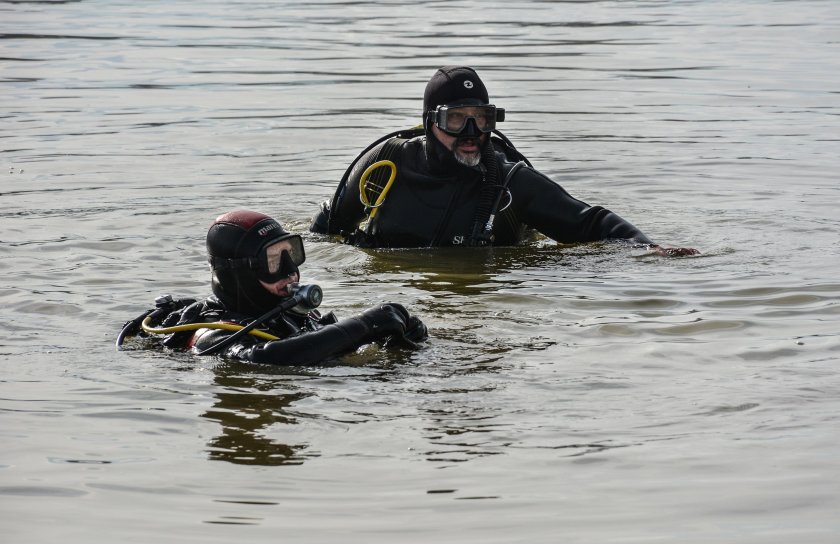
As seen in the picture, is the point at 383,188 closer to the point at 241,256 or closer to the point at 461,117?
the point at 461,117

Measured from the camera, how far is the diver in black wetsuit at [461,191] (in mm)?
7977

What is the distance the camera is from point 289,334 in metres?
5.77

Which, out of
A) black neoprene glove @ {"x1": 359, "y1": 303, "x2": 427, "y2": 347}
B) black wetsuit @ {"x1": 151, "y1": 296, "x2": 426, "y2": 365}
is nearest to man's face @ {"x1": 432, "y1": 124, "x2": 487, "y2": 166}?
black wetsuit @ {"x1": 151, "y1": 296, "x2": 426, "y2": 365}

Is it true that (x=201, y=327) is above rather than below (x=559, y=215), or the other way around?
below

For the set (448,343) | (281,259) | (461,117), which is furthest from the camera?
(461,117)

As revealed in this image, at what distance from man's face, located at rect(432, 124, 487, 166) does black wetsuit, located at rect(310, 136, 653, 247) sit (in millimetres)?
63

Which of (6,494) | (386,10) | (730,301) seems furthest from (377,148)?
(386,10)

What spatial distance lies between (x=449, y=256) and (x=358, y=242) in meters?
0.64

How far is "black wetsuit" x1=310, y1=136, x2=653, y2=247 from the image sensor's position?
26.5 ft

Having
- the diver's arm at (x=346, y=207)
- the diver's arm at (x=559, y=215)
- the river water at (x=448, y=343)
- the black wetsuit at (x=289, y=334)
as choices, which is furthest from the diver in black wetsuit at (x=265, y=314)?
the diver's arm at (x=346, y=207)

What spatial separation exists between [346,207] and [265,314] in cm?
300

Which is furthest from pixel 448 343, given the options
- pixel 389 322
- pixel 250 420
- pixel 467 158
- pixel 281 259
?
pixel 467 158

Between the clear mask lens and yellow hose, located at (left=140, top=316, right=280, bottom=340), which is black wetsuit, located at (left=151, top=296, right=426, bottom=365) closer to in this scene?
yellow hose, located at (left=140, top=316, right=280, bottom=340)

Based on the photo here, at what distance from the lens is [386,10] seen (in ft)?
87.2
